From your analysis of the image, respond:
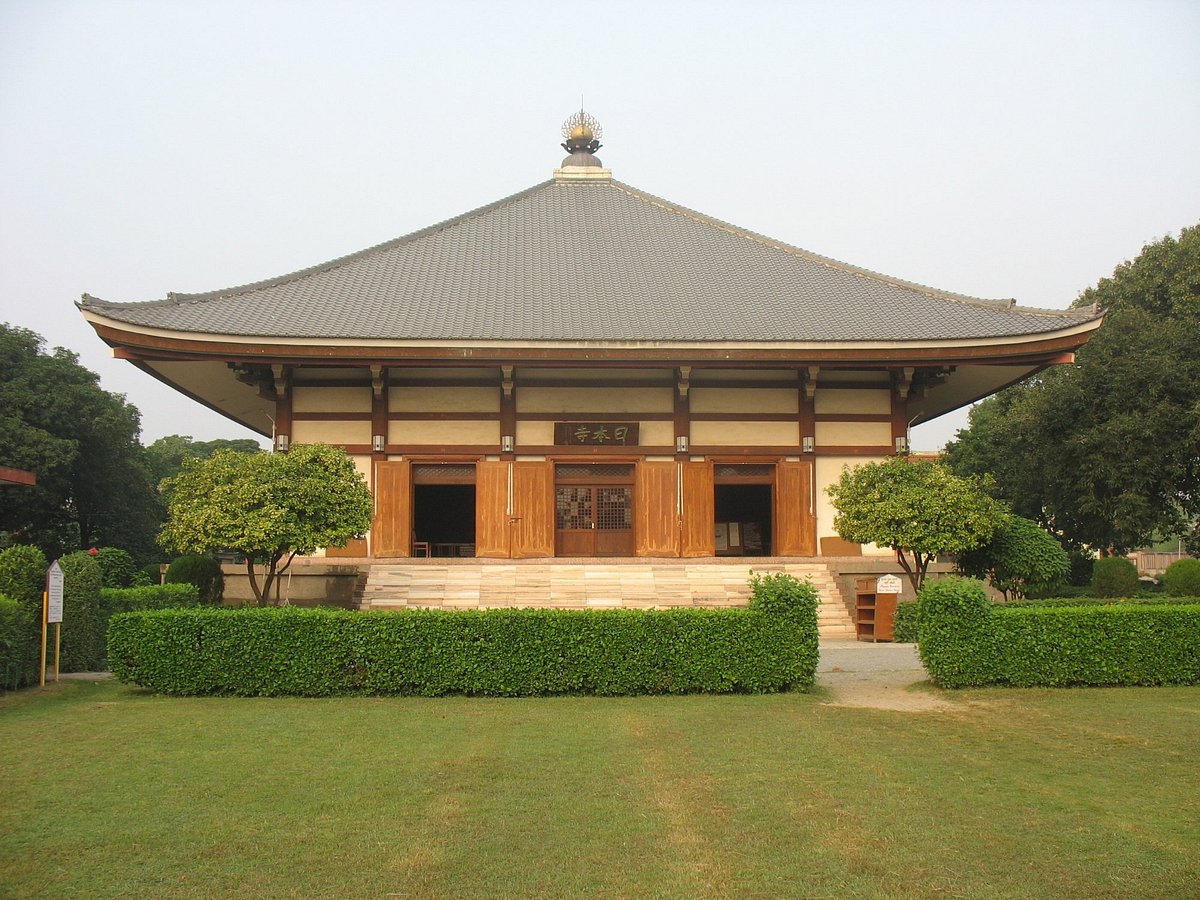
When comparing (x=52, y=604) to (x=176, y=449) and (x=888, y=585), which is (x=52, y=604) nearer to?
(x=888, y=585)

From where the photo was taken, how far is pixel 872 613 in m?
18.1

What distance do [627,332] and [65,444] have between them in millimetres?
23759

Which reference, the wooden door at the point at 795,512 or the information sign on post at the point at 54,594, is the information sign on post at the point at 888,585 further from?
the information sign on post at the point at 54,594

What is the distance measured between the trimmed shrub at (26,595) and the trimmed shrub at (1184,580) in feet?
69.5

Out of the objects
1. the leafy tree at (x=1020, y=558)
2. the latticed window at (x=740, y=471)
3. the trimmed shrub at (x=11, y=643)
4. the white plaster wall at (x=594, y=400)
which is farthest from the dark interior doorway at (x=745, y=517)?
the trimmed shrub at (x=11, y=643)

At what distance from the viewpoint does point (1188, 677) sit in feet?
40.0

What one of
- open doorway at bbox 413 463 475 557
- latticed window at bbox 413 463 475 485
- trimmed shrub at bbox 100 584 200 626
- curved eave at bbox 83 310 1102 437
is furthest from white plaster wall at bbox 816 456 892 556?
trimmed shrub at bbox 100 584 200 626

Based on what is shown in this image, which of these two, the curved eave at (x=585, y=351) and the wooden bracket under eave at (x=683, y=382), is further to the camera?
the wooden bracket under eave at (x=683, y=382)

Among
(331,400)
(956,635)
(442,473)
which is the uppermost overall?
(331,400)

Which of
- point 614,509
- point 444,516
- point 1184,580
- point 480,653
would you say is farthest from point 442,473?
point 1184,580

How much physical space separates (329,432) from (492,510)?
3.56 m

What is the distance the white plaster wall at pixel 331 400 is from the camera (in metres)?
20.7

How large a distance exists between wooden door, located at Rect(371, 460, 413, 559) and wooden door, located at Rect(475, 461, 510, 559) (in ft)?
4.51

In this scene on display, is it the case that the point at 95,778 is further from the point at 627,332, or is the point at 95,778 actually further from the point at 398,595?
the point at 627,332
